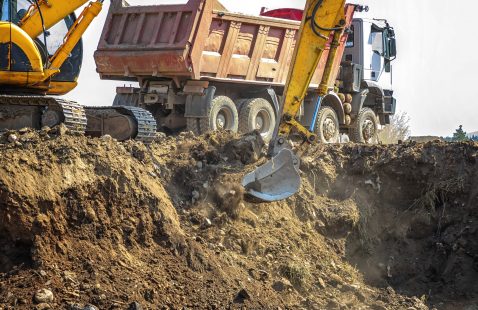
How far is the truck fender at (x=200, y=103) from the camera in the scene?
14102 mm

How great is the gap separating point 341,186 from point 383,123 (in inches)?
344

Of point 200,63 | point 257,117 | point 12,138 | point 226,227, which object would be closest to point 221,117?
point 257,117

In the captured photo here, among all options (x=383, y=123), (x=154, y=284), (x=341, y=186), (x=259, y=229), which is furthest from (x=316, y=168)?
(x=383, y=123)

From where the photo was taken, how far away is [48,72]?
10141 mm

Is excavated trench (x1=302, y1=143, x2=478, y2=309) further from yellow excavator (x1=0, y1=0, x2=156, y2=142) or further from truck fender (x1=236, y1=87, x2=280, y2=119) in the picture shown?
truck fender (x1=236, y1=87, x2=280, y2=119)

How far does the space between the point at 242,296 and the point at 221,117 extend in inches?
289

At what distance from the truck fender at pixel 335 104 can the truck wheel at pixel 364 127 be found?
583mm

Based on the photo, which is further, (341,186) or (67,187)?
(341,186)

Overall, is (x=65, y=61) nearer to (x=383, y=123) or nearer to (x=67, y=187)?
(x=67, y=187)

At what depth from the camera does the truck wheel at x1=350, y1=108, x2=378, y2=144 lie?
59.9 ft

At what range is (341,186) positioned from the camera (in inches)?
441

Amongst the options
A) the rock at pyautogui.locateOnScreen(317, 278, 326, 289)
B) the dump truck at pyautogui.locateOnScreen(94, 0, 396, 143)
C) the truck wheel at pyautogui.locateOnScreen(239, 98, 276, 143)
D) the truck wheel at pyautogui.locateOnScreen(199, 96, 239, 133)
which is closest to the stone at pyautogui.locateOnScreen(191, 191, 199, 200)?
the rock at pyautogui.locateOnScreen(317, 278, 326, 289)

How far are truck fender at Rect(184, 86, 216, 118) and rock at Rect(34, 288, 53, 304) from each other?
798cm

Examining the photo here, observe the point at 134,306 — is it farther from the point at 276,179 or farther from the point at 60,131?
the point at 276,179
